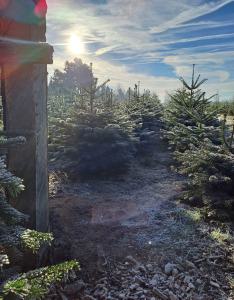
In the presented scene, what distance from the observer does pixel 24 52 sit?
2.39 meters

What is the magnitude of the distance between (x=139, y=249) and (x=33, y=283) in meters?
2.65

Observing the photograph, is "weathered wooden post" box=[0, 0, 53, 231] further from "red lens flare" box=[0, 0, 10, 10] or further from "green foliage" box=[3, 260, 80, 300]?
"green foliage" box=[3, 260, 80, 300]

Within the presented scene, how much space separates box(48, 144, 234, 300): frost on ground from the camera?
343cm

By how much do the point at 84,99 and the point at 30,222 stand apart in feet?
19.1

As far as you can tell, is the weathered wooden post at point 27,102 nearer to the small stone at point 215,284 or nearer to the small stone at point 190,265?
the small stone at point 190,265

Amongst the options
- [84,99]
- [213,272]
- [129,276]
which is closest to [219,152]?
[213,272]

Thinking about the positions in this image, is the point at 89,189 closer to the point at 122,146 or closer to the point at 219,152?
the point at 122,146

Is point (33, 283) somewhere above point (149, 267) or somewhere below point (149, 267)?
above

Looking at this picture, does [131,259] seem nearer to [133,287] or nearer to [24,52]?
[133,287]

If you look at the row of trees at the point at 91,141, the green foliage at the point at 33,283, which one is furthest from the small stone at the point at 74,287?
the row of trees at the point at 91,141

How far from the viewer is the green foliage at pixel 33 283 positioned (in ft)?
4.69

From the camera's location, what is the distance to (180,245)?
4.19 meters

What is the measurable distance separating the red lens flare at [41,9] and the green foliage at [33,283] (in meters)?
2.20

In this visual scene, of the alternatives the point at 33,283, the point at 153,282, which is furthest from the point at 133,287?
the point at 33,283
